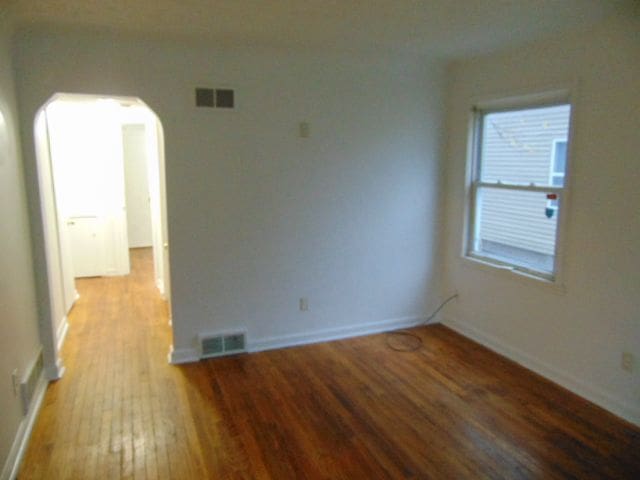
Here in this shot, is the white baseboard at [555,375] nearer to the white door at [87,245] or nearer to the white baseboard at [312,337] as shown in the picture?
the white baseboard at [312,337]

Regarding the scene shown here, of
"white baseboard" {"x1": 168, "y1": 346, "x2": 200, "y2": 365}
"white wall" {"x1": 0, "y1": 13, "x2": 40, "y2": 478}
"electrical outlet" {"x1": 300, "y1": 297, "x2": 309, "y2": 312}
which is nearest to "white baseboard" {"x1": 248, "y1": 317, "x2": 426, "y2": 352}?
"electrical outlet" {"x1": 300, "y1": 297, "x2": 309, "y2": 312}

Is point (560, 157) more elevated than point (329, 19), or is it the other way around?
point (329, 19)

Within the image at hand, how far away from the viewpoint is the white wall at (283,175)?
10.8 feet

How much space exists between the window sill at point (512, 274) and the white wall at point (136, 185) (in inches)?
248

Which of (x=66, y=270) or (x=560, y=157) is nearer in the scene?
(x=560, y=157)

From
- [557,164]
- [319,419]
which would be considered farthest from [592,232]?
[319,419]

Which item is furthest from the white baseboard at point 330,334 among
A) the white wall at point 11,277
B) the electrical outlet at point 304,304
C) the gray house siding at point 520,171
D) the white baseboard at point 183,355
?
the white wall at point 11,277

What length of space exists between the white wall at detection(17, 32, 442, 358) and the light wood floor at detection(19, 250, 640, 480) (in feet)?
1.62

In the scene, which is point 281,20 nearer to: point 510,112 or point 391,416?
point 510,112

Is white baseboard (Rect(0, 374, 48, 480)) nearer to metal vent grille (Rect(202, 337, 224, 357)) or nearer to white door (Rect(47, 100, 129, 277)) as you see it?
metal vent grille (Rect(202, 337, 224, 357))

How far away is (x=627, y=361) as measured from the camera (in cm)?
285

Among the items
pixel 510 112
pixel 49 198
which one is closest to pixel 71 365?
pixel 49 198

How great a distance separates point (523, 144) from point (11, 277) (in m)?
3.57

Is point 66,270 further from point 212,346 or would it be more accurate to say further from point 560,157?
point 560,157
